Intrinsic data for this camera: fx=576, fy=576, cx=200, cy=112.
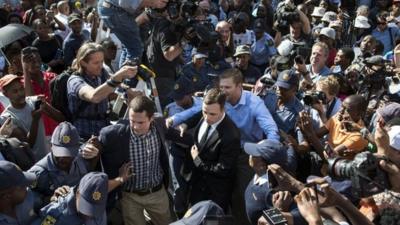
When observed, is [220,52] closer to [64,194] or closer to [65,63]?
[65,63]

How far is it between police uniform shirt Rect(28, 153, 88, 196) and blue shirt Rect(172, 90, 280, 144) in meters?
1.07

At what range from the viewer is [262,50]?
811 centimetres

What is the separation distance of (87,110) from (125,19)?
1324mm

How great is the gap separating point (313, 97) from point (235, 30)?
3804 millimetres

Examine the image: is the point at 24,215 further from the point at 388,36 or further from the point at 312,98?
the point at 388,36

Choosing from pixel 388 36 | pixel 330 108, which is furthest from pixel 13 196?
pixel 388 36

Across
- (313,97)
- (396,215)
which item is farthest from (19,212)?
(313,97)

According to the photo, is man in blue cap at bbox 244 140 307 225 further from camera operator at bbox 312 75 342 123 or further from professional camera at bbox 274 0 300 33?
professional camera at bbox 274 0 300 33

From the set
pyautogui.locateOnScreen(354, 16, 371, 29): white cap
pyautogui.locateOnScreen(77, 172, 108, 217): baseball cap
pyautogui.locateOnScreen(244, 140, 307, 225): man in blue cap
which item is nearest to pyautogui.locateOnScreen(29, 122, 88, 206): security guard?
pyautogui.locateOnScreen(77, 172, 108, 217): baseball cap

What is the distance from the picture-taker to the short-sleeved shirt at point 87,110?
4477 mm

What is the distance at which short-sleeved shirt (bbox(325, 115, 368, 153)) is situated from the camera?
457cm

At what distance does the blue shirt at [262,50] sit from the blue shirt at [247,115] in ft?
9.98

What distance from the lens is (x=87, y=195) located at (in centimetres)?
349

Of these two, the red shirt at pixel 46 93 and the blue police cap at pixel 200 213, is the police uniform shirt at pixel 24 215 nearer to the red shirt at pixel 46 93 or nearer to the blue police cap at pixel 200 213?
the blue police cap at pixel 200 213
